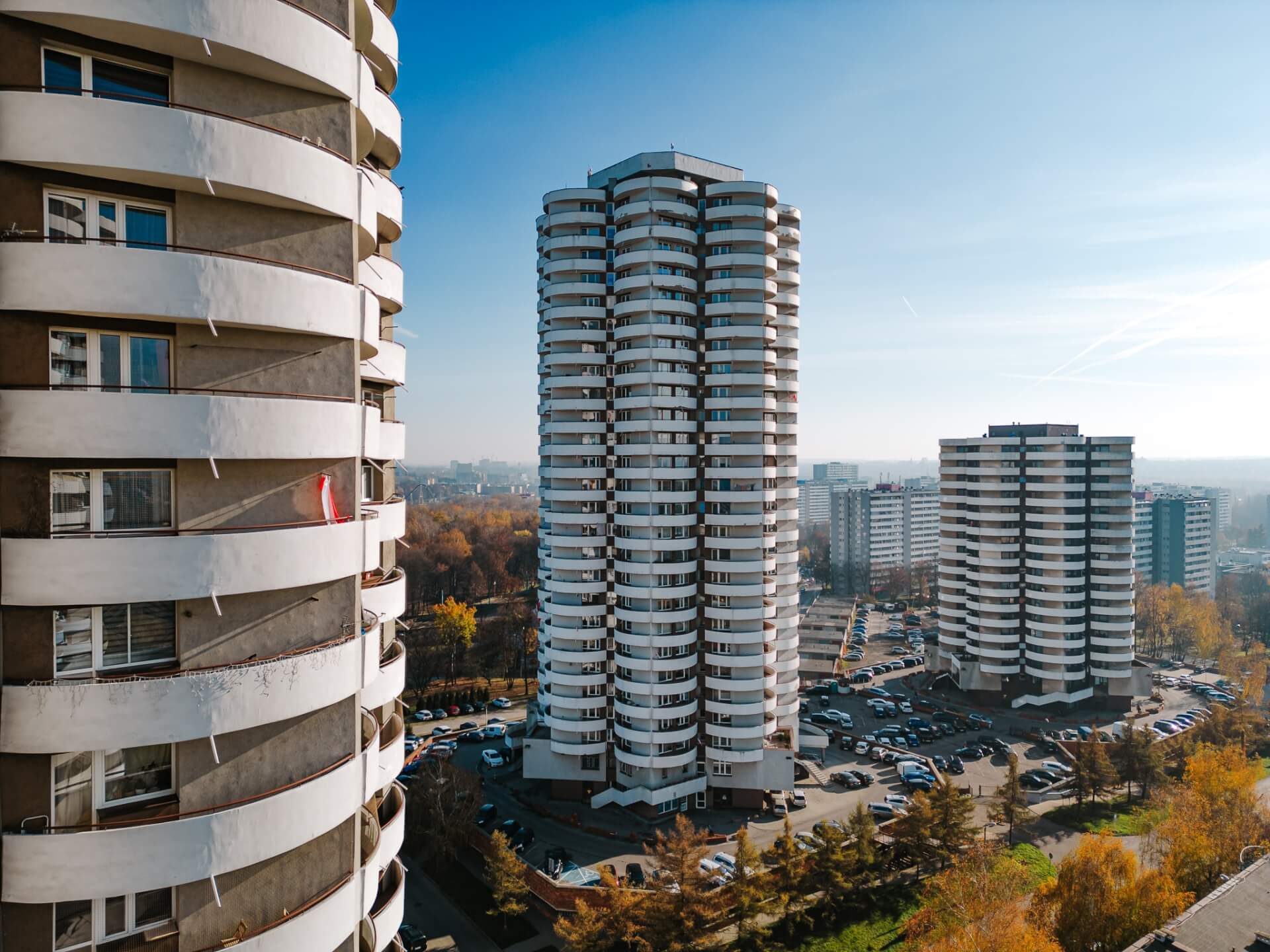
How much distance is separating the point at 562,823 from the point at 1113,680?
4378cm

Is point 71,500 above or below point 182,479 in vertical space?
below

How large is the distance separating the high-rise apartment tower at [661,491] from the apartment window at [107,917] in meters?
26.3

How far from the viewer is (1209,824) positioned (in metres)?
27.5

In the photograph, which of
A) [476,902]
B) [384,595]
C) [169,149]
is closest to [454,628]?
[476,902]

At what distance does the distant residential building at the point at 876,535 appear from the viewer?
106750 millimetres

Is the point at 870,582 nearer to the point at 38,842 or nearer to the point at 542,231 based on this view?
the point at 542,231

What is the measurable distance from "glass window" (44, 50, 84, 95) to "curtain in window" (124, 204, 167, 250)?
1294mm

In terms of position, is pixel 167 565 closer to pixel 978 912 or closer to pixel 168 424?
pixel 168 424

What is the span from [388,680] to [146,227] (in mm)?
7329

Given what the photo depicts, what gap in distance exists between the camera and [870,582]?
10550 centimetres

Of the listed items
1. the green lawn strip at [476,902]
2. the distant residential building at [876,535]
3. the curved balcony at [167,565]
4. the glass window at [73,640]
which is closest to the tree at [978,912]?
the green lawn strip at [476,902]

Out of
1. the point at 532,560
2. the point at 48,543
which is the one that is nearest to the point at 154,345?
the point at 48,543

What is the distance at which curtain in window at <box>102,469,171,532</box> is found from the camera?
807 centimetres

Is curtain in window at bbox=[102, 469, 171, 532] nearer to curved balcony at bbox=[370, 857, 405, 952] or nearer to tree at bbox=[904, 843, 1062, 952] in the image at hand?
curved balcony at bbox=[370, 857, 405, 952]
